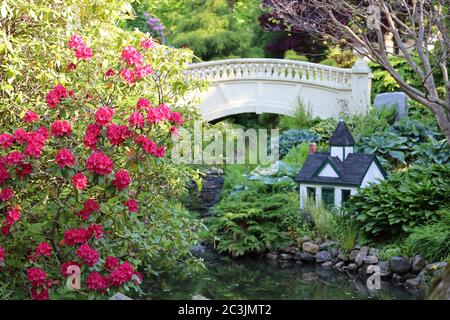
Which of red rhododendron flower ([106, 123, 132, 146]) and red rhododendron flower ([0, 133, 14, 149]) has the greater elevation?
red rhododendron flower ([106, 123, 132, 146])

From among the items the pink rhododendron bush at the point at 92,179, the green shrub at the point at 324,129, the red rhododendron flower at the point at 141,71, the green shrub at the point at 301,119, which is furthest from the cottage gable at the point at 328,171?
the green shrub at the point at 301,119

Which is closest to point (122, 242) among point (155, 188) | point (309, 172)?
point (155, 188)

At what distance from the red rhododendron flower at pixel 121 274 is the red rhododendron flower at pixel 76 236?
0.99ft

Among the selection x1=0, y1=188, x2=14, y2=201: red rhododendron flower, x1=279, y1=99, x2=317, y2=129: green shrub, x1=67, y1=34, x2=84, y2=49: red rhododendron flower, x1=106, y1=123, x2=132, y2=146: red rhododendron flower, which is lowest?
x1=0, y1=188, x2=14, y2=201: red rhododendron flower

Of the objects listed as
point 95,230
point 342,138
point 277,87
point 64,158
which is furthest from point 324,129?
point 64,158

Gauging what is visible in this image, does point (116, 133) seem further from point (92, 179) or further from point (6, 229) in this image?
point (6, 229)

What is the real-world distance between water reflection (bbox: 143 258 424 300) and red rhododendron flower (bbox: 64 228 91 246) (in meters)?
3.72

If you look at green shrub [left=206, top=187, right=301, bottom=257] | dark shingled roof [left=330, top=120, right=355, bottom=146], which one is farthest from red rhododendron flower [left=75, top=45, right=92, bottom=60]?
dark shingled roof [left=330, top=120, right=355, bottom=146]

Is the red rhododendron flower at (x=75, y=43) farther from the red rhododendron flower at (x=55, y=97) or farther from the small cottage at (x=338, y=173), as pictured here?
the small cottage at (x=338, y=173)

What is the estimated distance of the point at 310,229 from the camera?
11320 mm

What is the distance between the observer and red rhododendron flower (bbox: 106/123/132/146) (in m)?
4.95

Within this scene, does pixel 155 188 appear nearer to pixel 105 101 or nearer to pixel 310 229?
pixel 105 101

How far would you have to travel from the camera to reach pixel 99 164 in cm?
475

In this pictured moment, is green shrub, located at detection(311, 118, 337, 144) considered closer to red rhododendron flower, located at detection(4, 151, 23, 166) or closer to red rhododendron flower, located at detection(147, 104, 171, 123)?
red rhododendron flower, located at detection(147, 104, 171, 123)
